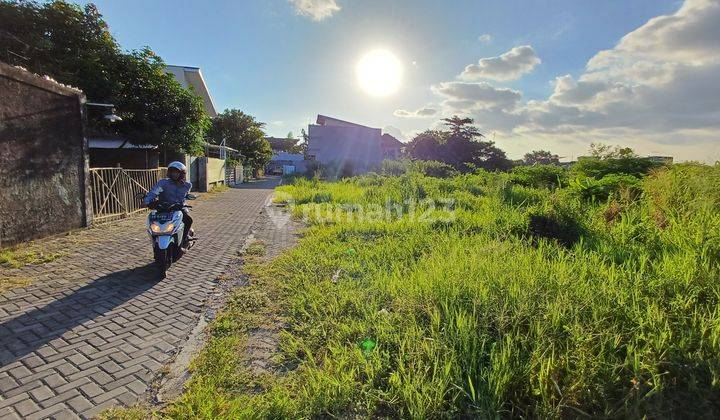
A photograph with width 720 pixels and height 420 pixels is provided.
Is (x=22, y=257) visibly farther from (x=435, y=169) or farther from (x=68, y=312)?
(x=435, y=169)

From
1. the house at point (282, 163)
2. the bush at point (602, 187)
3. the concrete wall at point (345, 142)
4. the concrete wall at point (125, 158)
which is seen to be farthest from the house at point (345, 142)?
the bush at point (602, 187)

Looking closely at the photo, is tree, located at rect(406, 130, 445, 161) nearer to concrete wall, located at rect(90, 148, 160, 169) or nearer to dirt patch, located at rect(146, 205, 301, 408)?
concrete wall, located at rect(90, 148, 160, 169)

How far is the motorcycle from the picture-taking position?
502 cm

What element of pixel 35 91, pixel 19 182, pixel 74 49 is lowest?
pixel 19 182

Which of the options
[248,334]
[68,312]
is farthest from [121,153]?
[248,334]

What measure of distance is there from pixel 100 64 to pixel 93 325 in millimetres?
11783

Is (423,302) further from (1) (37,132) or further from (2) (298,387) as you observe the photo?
(1) (37,132)

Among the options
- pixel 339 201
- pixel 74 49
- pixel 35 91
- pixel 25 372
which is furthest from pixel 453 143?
pixel 25 372

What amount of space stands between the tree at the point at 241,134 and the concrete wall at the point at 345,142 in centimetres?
728

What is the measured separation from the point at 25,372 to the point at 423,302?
135 inches

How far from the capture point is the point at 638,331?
8.73 ft

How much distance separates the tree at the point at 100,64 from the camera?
11664 mm

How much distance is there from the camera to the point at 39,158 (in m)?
6.57

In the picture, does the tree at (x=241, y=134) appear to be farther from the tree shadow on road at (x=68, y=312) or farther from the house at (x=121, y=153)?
the tree shadow on road at (x=68, y=312)
